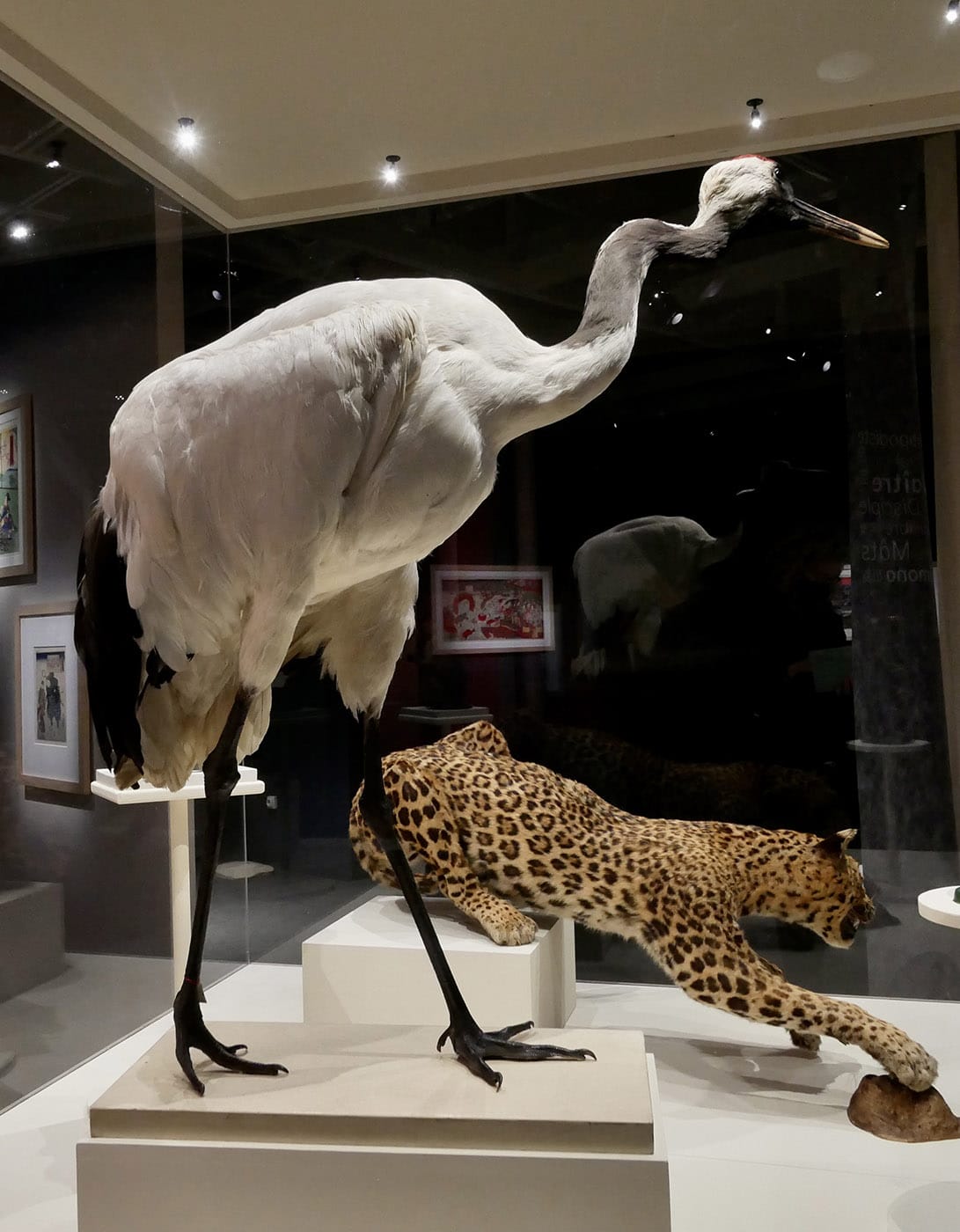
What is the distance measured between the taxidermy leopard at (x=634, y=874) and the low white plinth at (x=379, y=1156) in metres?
0.95

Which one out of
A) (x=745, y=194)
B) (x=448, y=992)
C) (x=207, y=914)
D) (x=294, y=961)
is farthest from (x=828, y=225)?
(x=294, y=961)

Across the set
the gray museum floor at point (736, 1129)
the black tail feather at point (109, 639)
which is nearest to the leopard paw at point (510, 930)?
the gray museum floor at point (736, 1129)

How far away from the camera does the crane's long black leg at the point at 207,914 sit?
1.75 metres

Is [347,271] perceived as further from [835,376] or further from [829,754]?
[829,754]

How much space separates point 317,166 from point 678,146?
1.12 m

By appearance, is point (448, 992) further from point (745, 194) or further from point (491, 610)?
point (491, 610)

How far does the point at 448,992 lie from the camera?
1.85 metres

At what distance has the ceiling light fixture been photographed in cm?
294

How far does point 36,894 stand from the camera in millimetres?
2730

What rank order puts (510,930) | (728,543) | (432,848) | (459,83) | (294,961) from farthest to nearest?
(294,961) → (728,543) → (432,848) → (459,83) → (510,930)

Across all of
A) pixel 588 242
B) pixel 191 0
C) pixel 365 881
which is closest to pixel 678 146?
pixel 588 242

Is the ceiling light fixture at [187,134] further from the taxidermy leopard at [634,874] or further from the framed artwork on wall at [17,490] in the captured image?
the taxidermy leopard at [634,874]

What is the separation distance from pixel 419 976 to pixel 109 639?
1.34 metres

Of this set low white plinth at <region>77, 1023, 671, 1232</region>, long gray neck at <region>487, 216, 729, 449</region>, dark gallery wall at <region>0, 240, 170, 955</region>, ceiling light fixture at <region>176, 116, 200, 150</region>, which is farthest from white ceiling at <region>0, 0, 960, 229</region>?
low white plinth at <region>77, 1023, 671, 1232</region>
